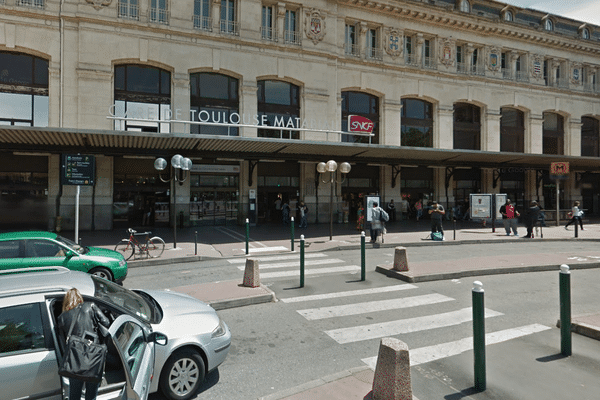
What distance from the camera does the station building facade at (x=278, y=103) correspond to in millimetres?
18797

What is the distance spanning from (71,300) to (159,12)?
70.7 ft

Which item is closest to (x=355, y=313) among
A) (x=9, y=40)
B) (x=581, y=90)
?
(x=9, y=40)

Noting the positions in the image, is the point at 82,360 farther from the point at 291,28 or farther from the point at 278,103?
the point at 291,28

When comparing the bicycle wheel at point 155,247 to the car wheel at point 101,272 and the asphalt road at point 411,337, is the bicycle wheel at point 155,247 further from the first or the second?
the car wheel at point 101,272

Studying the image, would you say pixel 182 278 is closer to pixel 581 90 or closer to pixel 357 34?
pixel 357 34

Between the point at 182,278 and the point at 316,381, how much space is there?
6.58 meters

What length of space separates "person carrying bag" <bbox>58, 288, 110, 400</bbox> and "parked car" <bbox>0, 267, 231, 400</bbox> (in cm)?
15

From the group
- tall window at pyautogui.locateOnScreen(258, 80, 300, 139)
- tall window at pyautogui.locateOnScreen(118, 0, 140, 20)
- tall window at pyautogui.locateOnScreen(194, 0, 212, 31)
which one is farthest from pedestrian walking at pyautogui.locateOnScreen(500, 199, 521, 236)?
tall window at pyautogui.locateOnScreen(118, 0, 140, 20)

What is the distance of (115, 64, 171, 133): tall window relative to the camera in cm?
2011

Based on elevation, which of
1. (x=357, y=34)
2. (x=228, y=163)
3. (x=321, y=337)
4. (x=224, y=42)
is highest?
(x=357, y=34)

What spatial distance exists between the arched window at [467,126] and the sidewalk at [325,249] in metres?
10.6

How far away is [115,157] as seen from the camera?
20422 mm

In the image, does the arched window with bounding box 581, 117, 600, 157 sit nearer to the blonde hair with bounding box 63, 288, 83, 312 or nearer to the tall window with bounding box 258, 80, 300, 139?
the tall window with bounding box 258, 80, 300, 139

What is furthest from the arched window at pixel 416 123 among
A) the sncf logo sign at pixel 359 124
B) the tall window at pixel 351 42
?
the tall window at pixel 351 42
